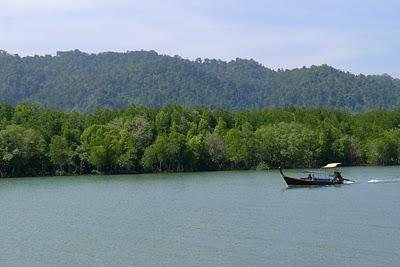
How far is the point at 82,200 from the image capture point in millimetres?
55719

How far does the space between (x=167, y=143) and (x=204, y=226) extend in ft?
178

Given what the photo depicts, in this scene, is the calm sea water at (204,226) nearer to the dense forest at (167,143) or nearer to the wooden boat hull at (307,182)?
the wooden boat hull at (307,182)

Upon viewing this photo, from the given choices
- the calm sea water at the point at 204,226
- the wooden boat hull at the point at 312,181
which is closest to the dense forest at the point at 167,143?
the calm sea water at the point at 204,226

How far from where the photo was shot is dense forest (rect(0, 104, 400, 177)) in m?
90.5

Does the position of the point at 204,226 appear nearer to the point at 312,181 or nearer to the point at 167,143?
the point at 312,181

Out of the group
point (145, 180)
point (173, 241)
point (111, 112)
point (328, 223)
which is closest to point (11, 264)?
point (173, 241)

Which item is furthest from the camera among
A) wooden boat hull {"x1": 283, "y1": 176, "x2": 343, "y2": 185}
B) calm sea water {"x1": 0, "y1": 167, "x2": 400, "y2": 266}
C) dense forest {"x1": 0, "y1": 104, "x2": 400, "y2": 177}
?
dense forest {"x1": 0, "y1": 104, "x2": 400, "y2": 177}

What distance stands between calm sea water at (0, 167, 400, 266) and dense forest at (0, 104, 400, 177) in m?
24.8

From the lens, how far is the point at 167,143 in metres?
92.9

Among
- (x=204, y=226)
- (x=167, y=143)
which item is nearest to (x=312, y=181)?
(x=204, y=226)

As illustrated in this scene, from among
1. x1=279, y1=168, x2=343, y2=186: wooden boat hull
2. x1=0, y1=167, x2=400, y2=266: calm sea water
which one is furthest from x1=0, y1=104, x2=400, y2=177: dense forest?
x1=279, y1=168, x2=343, y2=186: wooden boat hull

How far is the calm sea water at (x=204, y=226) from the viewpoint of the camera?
30.6 m

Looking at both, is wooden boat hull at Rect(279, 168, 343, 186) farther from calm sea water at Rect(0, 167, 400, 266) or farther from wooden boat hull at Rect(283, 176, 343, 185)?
calm sea water at Rect(0, 167, 400, 266)

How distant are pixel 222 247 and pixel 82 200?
25.5 m
